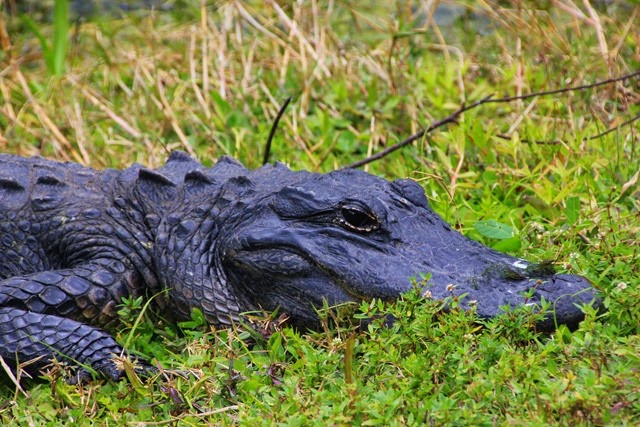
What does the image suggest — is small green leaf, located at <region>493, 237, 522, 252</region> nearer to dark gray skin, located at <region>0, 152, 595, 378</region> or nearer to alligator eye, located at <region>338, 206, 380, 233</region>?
dark gray skin, located at <region>0, 152, 595, 378</region>

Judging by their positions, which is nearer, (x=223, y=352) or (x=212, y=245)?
(x=223, y=352)

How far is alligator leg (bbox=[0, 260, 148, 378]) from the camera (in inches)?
147

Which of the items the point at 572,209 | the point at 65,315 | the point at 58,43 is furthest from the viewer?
the point at 58,43

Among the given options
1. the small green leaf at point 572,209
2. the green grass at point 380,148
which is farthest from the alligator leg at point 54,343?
the small green leaf at point 572,209

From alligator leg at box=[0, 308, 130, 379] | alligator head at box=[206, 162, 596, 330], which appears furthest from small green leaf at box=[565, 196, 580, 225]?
alligator leg at box=[0, 308, 130, 379]

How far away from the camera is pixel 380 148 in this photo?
5.92m

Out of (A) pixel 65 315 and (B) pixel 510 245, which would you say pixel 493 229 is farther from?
(A) pixel 65 315

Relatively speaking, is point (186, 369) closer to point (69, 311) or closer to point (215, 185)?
point (69, 311)

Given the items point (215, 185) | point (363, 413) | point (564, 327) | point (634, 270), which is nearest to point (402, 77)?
point (215, 185)

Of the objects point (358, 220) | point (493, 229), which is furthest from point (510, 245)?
point (358, 220)

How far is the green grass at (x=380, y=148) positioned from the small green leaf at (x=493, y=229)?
55 mm

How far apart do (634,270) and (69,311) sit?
98.0 inches

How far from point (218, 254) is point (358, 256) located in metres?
0.70

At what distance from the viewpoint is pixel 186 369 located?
351 centimetres
